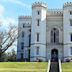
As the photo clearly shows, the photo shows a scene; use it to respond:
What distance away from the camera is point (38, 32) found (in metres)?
59.5

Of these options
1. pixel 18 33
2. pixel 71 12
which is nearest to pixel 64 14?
pixel 71 12

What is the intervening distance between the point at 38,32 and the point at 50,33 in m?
2.86

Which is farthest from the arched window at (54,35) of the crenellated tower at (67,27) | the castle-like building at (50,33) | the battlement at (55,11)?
the battlement at (55,11)

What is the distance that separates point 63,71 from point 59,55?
2248 cm

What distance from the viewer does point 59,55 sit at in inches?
2361

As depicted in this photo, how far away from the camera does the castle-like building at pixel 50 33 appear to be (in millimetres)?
58656

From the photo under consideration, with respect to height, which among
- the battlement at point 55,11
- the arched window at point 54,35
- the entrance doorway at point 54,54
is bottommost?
the entrance doorway at point 54,54

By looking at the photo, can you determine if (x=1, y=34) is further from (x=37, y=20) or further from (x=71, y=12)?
(x=71, y=12)

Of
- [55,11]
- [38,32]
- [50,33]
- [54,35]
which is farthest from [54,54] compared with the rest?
[55,11]

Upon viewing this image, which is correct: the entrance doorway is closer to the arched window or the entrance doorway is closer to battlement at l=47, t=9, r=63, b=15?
the arched window

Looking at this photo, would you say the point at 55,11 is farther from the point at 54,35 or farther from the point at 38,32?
the point at 38,32

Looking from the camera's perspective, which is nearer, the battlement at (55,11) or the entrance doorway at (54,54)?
the entrance doorway at (54,54)

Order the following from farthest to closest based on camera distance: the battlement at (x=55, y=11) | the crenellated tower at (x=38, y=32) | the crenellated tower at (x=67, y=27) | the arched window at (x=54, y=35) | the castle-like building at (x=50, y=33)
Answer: the battlement at (x=55, y=11), the arched window at (x=54, y=35), the crenellated tower at (x=38, y=32), the castle-like building at (x=50, y=33), the crenellated tower at (x=67, y=27)

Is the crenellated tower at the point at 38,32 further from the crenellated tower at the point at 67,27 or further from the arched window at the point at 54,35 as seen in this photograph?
the crenellated tower at the point at 67,27
